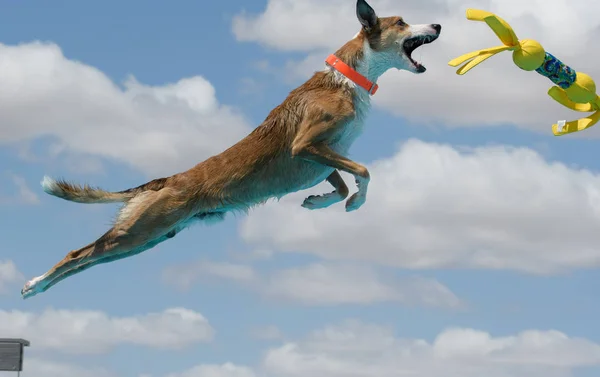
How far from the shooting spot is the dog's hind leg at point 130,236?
36.3 feet

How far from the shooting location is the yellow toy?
10109 mm

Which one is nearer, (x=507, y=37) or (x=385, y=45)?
(x=507, y=37)

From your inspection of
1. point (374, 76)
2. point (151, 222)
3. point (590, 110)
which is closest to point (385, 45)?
point (374, 76)

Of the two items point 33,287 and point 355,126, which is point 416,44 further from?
point 33,287

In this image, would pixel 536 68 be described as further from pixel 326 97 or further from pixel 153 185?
pixel 153 185

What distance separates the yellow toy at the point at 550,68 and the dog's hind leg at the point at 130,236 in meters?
4.11

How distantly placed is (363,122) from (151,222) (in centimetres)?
312

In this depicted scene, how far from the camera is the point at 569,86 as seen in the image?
11.2m

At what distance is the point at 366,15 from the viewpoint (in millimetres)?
11094

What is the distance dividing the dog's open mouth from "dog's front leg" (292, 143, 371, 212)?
5.35 ft

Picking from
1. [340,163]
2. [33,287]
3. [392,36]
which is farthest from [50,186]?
[392,36]

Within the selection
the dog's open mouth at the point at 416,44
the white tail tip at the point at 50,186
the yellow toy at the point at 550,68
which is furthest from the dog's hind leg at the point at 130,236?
the yellow toy at the point at 550,68

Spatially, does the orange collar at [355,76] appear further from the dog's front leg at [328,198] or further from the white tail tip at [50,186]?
the white tail tip at [50,186]

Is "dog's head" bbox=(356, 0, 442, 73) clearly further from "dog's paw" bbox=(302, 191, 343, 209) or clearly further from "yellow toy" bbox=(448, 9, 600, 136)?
"dog's paw" bbox=(302, 191, 343, 209)
